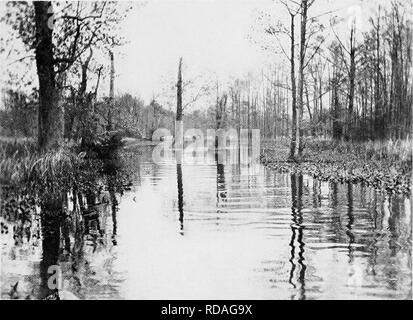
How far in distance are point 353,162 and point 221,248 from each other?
659 cm

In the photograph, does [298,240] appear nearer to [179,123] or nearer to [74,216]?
[74,216]

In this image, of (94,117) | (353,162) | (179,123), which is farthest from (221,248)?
(353,162)

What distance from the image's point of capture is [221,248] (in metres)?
6.03

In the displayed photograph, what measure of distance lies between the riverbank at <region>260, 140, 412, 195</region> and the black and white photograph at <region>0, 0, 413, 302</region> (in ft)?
0.24

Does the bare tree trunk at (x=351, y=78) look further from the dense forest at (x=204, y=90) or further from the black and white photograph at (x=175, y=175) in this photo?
the black and white photograph at (x=175, y=175)

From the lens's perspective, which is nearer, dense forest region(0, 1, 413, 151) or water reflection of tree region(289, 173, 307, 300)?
water reflection of tree region(289, 173, 307, 300)

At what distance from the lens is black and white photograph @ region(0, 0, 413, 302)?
4.99 m

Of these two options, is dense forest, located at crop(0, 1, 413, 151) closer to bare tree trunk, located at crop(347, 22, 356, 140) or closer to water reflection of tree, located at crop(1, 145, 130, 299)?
bare tree trunk, located at crop(347, 22, 356, 140)

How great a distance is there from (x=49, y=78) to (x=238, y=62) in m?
3.43

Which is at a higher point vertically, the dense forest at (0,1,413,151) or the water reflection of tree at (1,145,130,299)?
the dense forest at (0,1,413,151)

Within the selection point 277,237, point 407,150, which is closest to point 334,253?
point 277,237

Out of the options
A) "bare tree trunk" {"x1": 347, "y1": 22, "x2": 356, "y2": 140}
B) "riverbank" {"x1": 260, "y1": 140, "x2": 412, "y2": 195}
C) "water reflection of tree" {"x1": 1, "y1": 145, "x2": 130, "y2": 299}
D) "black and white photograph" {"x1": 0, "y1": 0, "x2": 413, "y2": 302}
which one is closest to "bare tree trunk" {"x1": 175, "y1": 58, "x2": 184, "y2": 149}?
"black and white photograph" {"x1": 0, "y1": 0, "x2": 413, "y2": 302}

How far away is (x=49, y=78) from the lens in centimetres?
725

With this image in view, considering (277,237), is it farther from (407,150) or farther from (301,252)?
(407,150)
